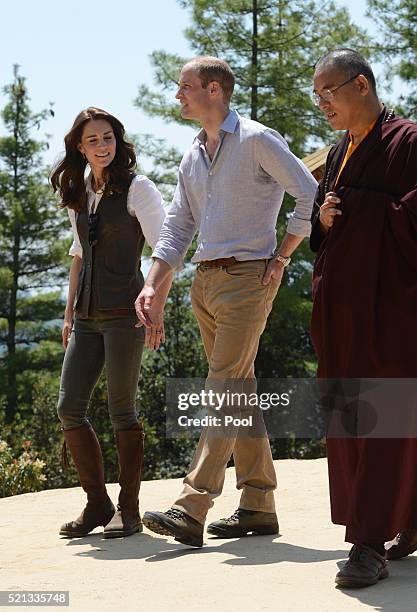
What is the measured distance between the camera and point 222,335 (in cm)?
492

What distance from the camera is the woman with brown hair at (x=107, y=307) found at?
5.36 m

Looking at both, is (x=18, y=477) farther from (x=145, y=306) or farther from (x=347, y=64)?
(x=347, y=64)

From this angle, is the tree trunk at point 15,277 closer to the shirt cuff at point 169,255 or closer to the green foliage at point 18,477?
the green foliage at point 18,477

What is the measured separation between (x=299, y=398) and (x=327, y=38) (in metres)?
6.82

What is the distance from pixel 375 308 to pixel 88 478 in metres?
2.02

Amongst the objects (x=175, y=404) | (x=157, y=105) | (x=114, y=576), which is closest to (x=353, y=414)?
(x=114, y=576)

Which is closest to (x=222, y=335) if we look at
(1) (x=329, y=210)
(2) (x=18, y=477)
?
(1) (x=329, y=210)

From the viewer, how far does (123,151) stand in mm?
5559

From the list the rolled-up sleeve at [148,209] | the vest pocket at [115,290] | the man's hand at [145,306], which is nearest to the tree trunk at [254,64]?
the rolled-up sleeve at [148,209]

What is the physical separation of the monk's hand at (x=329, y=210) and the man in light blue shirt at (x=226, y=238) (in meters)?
0.62

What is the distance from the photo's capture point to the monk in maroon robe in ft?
13.5

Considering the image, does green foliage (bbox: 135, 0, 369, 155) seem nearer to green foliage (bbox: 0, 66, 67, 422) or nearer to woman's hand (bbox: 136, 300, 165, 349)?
green foliage (bbox: 0, 66, 67, 422)

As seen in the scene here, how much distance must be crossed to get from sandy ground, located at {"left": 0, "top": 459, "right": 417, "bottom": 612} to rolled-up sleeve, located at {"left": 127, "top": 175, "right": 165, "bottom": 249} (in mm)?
1448

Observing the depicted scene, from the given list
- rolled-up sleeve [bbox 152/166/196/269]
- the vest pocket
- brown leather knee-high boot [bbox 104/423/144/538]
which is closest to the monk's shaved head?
rolled-up sleeve [bbox 152/166/196/269]
